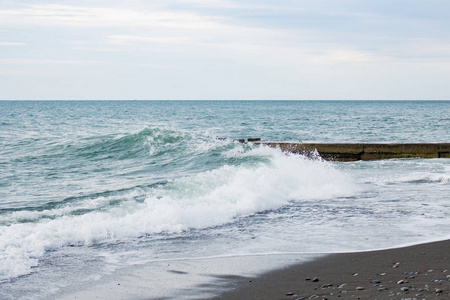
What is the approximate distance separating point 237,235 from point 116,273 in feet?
6.73

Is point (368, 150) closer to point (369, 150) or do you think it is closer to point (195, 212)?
point (369, 150)

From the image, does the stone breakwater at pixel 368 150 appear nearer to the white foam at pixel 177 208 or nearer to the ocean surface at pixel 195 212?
the ocean surface at pixel 195 212

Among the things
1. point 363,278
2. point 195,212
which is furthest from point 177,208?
point 363,278

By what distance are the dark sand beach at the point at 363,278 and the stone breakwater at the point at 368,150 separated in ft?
34.2

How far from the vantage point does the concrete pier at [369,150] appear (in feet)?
51.4

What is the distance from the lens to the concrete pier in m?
15.7

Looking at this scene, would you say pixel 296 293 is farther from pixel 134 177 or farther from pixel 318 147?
pixel 318 147

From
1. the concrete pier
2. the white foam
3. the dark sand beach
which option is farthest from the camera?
the concrete pier

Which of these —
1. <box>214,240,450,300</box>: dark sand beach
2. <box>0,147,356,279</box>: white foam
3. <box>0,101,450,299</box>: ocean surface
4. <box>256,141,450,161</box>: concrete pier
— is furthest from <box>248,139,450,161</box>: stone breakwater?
<box>214,240,450,300</box>: dark sand beach

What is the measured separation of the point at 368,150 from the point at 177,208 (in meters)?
9.65

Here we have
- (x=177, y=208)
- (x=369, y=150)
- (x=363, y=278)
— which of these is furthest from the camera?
(x=369, y=150)

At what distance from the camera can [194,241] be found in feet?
21.3

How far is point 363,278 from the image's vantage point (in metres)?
4.63

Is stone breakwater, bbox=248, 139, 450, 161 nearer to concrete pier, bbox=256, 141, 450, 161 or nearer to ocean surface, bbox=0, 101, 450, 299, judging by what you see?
concrete pier, bbox=256, 141, 450, 161
